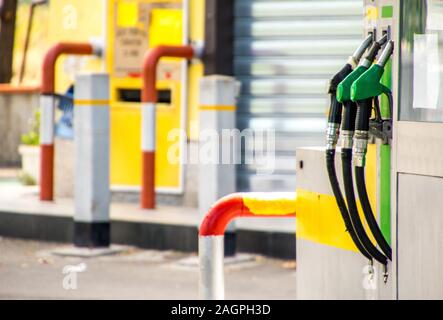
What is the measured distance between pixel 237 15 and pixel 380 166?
24.2ft

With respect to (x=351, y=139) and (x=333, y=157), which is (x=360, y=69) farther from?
(x=333, y=157)

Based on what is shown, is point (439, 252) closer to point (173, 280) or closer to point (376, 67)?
point (376, 67)

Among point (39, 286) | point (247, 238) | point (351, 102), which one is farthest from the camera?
point (247, 238)

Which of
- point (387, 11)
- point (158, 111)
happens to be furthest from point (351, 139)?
point (158, 111)

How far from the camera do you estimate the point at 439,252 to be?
4.69 metres

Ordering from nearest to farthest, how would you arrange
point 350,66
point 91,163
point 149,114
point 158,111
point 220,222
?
point 350,66
point 220,222
point 91,163
point 149,114
point 158,111

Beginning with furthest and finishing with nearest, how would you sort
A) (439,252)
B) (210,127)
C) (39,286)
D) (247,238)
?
1. (247,238)
2. (210,127)
3. (39,286)
4. (439,252)

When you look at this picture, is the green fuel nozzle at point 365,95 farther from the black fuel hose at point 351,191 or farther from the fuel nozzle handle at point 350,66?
the fuel nozzle handle at point 350,66

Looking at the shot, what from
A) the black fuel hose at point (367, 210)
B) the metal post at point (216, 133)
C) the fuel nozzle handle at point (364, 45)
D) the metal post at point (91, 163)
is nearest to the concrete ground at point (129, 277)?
the metal post at point (91, 163)

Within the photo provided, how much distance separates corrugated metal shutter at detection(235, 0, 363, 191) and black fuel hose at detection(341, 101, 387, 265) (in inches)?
264

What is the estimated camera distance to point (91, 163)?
34.8ft

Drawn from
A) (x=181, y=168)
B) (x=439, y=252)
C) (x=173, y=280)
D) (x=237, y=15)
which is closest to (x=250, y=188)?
(x=181, y=168)

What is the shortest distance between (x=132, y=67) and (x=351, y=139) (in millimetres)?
7848

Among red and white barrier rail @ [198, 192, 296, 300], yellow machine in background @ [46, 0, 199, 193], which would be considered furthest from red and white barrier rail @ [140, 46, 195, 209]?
red and white barrier rail @ [198, 192, 296, 300]
